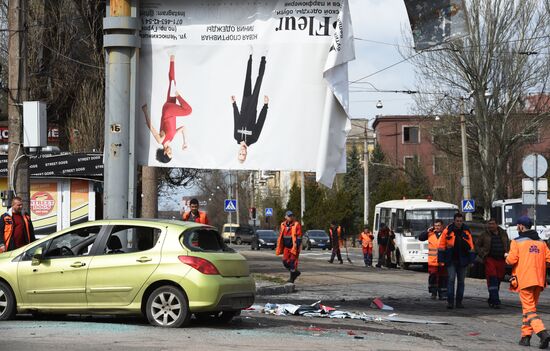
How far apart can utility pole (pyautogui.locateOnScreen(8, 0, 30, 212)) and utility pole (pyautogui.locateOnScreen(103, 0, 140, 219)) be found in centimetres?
642

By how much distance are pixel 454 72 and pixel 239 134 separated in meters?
37.3

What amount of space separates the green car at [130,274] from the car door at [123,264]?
0.04 feet

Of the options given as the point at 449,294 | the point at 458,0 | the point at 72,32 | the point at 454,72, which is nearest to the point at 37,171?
the point at 72,32

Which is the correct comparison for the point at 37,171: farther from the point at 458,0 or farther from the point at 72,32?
the point at 458,0

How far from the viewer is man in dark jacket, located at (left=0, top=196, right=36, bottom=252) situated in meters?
16.0

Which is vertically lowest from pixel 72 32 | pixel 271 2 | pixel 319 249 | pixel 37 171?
pixel 319 249

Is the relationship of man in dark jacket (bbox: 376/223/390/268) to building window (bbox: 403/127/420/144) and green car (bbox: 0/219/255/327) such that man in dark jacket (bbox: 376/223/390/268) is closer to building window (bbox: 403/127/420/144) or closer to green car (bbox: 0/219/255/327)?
green car (bbox: 0/219/255/327)

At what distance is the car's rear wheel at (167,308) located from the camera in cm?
1207

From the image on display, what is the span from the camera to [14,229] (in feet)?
52.5

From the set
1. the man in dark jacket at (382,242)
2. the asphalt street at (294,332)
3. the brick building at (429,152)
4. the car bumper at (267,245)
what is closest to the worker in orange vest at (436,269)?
the asphalt street at (294,332)

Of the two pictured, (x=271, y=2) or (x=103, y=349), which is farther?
(x=271, y=2)

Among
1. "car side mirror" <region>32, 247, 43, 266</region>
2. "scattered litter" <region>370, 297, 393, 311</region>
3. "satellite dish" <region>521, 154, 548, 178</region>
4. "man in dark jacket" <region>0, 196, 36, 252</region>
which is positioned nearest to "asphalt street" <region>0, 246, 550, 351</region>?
"scattered litter" <region>370, 297, 393, 311</region>

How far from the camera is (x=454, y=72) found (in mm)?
48062

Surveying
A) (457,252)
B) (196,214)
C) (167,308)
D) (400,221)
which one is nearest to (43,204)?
(196,214)
